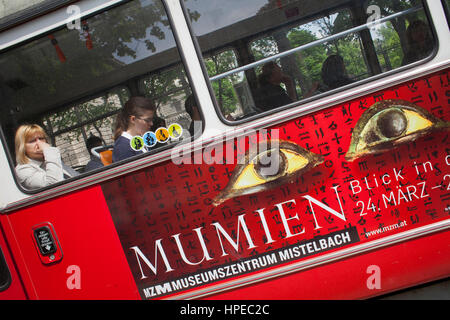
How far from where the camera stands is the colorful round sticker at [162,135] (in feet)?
9.05

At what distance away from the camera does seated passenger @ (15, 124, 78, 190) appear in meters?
2.90

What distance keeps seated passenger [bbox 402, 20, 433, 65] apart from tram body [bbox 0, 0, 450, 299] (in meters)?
0.04

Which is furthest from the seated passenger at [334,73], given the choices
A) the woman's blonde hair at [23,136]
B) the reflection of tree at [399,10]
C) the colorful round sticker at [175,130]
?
the woman's blonde hair at [23,136]

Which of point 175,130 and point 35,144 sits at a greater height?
point 35,144

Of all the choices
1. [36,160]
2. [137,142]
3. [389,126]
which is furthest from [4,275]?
[389,126]

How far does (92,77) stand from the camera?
9.11ft

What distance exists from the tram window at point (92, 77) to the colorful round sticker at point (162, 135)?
2 centimetres

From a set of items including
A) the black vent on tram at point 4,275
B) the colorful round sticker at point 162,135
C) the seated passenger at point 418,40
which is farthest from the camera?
the black vent on tram at point 4,275

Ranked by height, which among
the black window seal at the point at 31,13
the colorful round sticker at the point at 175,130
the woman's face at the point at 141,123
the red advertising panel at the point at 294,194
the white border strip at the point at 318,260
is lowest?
the white border strip at the point at 318,260

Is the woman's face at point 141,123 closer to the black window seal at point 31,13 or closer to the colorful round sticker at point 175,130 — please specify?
the colorful round sticker at point 175,130

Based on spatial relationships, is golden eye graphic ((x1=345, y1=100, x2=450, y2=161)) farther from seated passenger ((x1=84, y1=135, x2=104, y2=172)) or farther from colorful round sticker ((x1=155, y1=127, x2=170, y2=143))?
seated passenger ((x1=84, y1=135, x2=104, y2=172))

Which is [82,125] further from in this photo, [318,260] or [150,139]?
[318,260]

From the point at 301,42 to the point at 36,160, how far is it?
1892 mm
